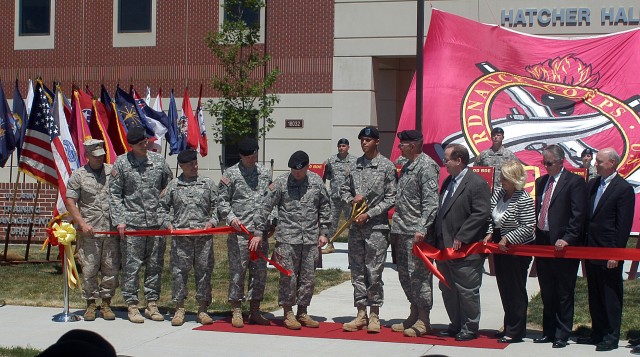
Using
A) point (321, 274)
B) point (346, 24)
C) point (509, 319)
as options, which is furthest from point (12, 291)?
point (346, 24)

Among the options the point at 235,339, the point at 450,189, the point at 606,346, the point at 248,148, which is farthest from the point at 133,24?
the point at 606,346

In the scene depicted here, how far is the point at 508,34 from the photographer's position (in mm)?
16469

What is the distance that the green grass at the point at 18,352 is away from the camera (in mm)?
9094

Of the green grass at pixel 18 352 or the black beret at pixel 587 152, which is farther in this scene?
the black beret at pixel 587 152

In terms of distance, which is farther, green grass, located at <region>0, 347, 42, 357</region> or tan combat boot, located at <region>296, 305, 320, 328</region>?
tan combat boot, located at <region>296, 305, 320, 328</region>

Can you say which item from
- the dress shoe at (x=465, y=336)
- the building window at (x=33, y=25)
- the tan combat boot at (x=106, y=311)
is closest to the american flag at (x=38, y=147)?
the tan combat boot at (x=106, y=311)

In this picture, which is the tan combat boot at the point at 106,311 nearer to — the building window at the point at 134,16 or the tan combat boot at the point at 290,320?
the tan combat boot at the point at 290,320

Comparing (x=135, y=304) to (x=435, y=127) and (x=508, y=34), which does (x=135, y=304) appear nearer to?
(x=435, y=127)

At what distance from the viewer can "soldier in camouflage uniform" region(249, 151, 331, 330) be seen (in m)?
10.5

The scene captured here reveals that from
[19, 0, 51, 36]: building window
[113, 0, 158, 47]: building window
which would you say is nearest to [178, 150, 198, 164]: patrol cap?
[113, 0, 158, 47]: building window

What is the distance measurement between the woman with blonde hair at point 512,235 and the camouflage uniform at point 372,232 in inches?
45.3

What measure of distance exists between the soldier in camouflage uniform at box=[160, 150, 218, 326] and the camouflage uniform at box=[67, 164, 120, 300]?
0.76 metres

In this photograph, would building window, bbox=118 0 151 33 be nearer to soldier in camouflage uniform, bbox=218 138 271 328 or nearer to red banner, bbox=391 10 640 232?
red banner, bbox=391 10 640 232

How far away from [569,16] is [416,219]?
15762 millimetres
